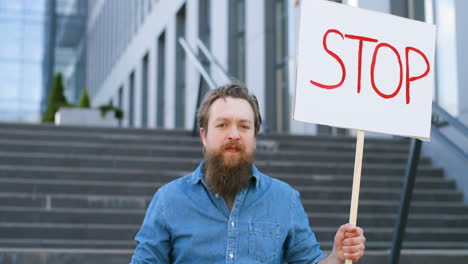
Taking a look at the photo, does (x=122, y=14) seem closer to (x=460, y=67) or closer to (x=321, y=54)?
(x=460, y=67)

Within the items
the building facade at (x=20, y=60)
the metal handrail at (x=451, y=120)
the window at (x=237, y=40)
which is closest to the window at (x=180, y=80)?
the window at (x=237, y=40)

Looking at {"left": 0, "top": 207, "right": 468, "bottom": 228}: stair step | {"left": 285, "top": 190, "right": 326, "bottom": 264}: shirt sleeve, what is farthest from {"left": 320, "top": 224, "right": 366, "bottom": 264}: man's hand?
{"left": 0, "top": 207, "right": 468, "bottom": 228}: stair step

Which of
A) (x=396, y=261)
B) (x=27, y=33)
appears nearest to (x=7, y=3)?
(x=27, y=33)

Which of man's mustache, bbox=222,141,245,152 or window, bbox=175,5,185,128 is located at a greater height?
window, bbox=175,5,185,128

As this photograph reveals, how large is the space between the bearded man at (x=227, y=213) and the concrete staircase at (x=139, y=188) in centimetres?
244

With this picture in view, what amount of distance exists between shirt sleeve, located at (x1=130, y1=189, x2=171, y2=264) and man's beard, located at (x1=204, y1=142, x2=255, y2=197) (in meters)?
0.21

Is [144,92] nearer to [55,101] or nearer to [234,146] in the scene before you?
[55,101]

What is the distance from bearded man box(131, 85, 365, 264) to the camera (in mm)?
2436

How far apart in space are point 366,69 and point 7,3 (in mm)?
38268

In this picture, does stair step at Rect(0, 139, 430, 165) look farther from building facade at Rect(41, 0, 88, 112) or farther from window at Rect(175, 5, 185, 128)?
building facade at Rect(41, 0, 88, 112)

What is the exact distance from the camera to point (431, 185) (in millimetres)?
8148

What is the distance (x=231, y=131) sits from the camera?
2.46m

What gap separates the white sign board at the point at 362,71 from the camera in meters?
2.54

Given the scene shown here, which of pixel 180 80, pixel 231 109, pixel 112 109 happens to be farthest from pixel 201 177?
pixel 180 80
